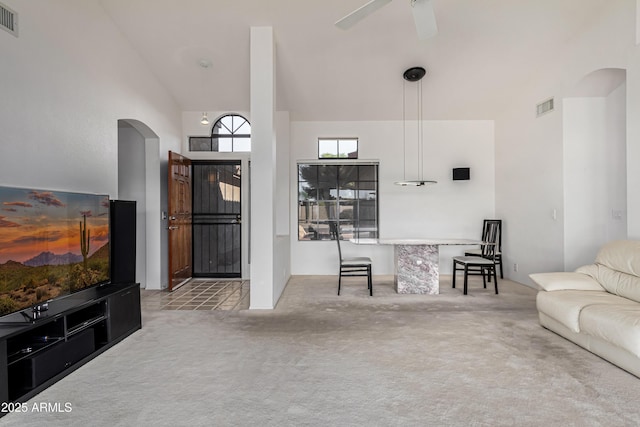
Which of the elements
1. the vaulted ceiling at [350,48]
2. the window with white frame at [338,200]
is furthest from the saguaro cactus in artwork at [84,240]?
the window with white frame at [338,200]

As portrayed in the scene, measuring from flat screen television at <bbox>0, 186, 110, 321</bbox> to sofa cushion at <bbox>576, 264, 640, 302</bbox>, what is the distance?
4603mm

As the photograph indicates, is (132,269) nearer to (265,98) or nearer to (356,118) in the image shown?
(265,98)

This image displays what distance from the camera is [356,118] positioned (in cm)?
591

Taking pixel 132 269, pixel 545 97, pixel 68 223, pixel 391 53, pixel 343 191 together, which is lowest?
pixel 132 269

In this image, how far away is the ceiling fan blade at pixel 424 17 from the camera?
262 cm

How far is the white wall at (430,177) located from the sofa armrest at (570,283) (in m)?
2.73

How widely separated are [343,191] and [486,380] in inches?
164

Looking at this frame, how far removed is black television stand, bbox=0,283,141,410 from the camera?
81.3 inches

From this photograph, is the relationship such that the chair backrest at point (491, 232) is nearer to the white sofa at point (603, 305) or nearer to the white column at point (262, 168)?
the white sofa at point (603, 305)

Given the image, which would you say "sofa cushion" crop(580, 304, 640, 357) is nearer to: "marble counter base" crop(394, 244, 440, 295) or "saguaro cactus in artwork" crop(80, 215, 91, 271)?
"marble counter base" crop(394, 244, 440, 295)

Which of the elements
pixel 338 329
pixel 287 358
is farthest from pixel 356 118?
pixel 287 358

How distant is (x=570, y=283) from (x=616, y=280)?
0.34m

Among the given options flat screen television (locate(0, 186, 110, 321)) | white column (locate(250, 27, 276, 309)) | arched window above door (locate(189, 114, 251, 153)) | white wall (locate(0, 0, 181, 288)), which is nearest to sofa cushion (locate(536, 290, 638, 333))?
white column (locate(250, 27, 276, 309))

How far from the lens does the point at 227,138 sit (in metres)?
5.89
